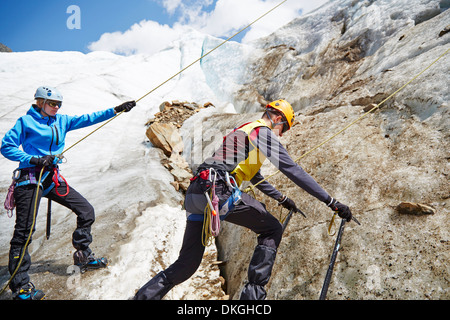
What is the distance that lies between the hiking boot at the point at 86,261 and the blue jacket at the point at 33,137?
1.48m

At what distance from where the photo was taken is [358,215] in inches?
136

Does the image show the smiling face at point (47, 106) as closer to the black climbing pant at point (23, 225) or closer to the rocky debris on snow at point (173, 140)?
the black climbing pant at point (23, 225)

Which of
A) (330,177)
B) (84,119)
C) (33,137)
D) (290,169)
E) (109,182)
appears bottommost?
(330,177)

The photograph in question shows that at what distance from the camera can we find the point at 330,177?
4.34m

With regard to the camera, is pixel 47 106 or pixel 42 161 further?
pixel 47 106

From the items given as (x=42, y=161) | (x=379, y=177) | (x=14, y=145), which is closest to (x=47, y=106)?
(x=14, y=145)

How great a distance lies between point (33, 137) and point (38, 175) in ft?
1.73

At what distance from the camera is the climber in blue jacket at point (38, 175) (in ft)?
A: 10.8

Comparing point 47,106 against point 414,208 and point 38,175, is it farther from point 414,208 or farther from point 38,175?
point 414,208

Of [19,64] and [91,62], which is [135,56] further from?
[19,64]

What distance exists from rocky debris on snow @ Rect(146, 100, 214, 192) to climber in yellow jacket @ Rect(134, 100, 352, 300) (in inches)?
183

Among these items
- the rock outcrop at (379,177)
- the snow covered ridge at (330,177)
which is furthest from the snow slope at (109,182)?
the rock outcrop at (379,177)

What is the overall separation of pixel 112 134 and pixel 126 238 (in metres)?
9.08

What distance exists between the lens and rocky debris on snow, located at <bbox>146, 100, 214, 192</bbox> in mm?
8235
